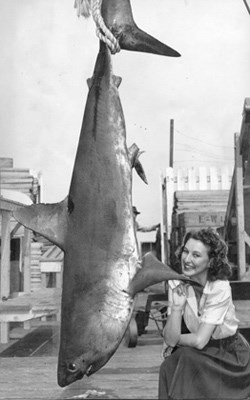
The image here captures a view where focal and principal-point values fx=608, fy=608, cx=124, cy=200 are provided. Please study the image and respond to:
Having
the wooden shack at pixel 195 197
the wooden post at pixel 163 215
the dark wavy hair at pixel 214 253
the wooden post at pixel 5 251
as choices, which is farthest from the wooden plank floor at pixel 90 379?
the wooden post at pixel 163 215

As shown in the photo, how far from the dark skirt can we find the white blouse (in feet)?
0.16

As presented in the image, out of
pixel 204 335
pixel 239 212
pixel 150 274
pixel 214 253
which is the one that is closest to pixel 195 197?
pixel 239 212

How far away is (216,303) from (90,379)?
1164 mm

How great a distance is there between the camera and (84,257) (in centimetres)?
176

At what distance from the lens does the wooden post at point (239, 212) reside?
4.75m

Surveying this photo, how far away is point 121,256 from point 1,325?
3310mm

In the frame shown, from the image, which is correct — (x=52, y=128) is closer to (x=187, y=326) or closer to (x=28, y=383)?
(x=187, y=326)

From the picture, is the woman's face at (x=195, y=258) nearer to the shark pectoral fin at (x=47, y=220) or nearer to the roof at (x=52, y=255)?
the shark pectoral fin at (x=47, y=220)

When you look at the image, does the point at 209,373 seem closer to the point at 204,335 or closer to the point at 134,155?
the point at 204,335

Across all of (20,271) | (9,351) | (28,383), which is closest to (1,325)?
(9,351)

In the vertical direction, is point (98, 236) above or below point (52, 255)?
above

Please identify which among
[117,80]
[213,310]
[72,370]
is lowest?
[72,370]

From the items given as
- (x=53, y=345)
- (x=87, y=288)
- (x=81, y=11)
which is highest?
(x=81, y=11)

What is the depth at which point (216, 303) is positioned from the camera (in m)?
2.21
